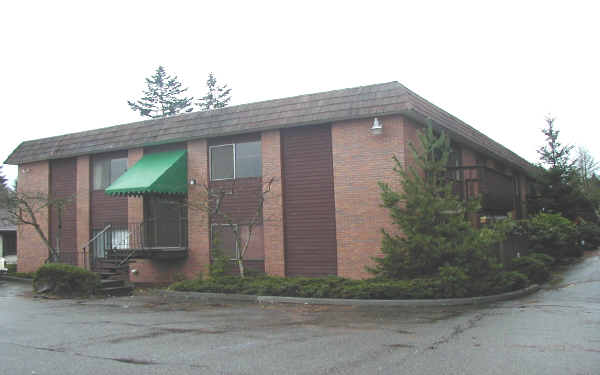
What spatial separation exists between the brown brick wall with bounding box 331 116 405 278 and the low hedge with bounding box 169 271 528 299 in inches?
72.3

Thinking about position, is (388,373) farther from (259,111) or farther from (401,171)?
(259,111)

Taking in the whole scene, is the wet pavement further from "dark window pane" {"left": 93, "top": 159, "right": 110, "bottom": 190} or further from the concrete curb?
"dark window pane" {"left": 93, "top": 159, "right": 110, "bottom": 190}

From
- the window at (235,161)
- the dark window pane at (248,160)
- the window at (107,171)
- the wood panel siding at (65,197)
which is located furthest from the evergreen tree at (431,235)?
the wood panel siding at (65,197)

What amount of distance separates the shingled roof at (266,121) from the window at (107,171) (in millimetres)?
767

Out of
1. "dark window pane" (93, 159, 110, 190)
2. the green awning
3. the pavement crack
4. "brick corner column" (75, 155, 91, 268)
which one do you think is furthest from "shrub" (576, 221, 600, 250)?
"brick corner column" (75, 155, 91, 268)

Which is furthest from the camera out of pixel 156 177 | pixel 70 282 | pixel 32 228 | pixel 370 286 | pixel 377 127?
pixel 32 228

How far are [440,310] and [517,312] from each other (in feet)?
5.30

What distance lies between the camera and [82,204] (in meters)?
22.7

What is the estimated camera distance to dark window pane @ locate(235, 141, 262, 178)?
1888 cm

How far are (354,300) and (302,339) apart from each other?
5.15m

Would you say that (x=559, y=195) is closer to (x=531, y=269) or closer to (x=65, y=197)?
(x=531, y=269)

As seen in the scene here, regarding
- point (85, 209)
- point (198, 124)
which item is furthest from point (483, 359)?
point (85, 209)

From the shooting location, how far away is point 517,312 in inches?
471

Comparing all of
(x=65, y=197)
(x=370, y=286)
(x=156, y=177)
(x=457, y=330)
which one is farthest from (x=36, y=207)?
(x=457, y=330)
